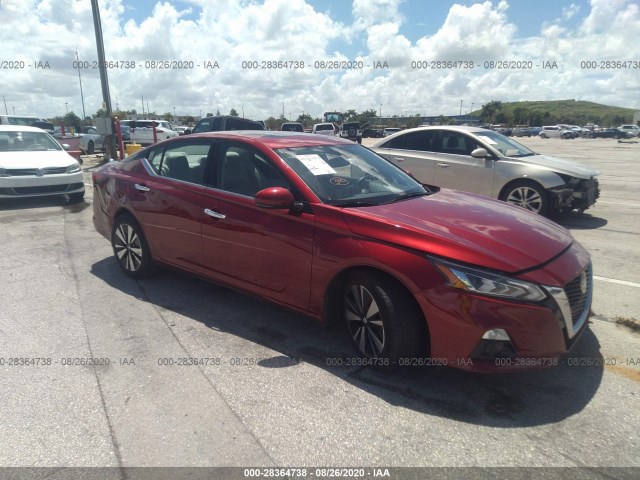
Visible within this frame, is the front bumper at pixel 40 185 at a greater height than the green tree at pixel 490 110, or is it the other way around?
the green tree at pixel 490 110

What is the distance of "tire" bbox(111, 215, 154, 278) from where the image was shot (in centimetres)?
484

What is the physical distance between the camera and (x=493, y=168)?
7766 millimetres

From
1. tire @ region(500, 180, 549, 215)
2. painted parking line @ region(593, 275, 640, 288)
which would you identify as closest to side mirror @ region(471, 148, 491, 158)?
tire @ region(500, 180, 549, 215)

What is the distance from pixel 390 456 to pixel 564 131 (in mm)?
72018

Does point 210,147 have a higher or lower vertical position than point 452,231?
higher

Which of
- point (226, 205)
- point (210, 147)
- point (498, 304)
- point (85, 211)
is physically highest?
point (210, 147)

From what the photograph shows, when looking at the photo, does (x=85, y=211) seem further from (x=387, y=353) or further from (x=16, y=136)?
(x=387, y=353)

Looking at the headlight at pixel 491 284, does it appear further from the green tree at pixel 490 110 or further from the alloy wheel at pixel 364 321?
the green tree at pixel 490 110

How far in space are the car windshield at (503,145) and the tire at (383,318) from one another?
579cm

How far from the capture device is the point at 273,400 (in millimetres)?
2879

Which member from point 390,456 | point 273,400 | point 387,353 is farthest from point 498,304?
point 273,400

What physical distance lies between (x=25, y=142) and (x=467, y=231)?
10379 mm

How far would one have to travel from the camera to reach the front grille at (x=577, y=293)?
2834mm

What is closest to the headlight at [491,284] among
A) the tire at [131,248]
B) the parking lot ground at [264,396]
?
the parking lot ground at [264,396]
